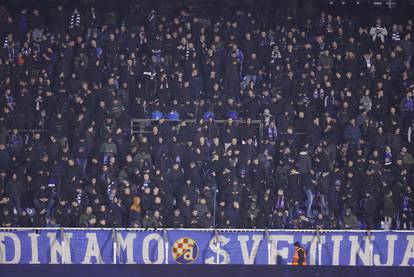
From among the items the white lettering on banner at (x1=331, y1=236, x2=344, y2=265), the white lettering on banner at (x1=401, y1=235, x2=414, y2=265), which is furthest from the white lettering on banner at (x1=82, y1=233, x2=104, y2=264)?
the white lettering on banner at (x1=401, y1=235, x2=414, y2=265)

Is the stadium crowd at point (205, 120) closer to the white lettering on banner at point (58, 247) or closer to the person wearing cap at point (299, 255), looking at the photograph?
the white lettering on banner at point (58, 247)

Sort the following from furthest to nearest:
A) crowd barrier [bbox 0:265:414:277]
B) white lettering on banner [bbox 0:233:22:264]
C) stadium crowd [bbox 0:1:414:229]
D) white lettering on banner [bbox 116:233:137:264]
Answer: stadium crowd [bbox 0:1:414:229]
white lettering on banner [bbox 116:233:137:264]
white lettering on banner [bbox 0:233:22:264]
crowd barrier [bbox 0:265:414:277]

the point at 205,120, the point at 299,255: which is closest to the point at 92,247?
the point at 299,255

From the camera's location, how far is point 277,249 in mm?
23625

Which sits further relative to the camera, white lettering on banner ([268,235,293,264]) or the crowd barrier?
white lettering on banner ([268,235,293,264])

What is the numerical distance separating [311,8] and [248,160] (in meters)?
6.14

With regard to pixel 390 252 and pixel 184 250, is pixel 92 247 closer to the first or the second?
pixel 184 250

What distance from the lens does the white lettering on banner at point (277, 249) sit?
23531mm

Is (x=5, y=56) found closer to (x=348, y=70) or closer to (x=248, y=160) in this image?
(x=248, y=160)

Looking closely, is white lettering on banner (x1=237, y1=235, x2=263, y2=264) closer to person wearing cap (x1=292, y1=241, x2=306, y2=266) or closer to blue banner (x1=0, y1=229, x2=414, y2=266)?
blue banner (x1=0, y1=229, x2=414, y2=266)

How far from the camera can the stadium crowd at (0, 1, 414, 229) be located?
26.4 m

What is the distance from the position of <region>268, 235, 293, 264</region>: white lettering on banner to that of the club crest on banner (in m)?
1.58

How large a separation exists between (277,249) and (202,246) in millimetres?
1579

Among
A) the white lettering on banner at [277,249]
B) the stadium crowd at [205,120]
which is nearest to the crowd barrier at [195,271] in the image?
the white lettering on banner at [277,249]
